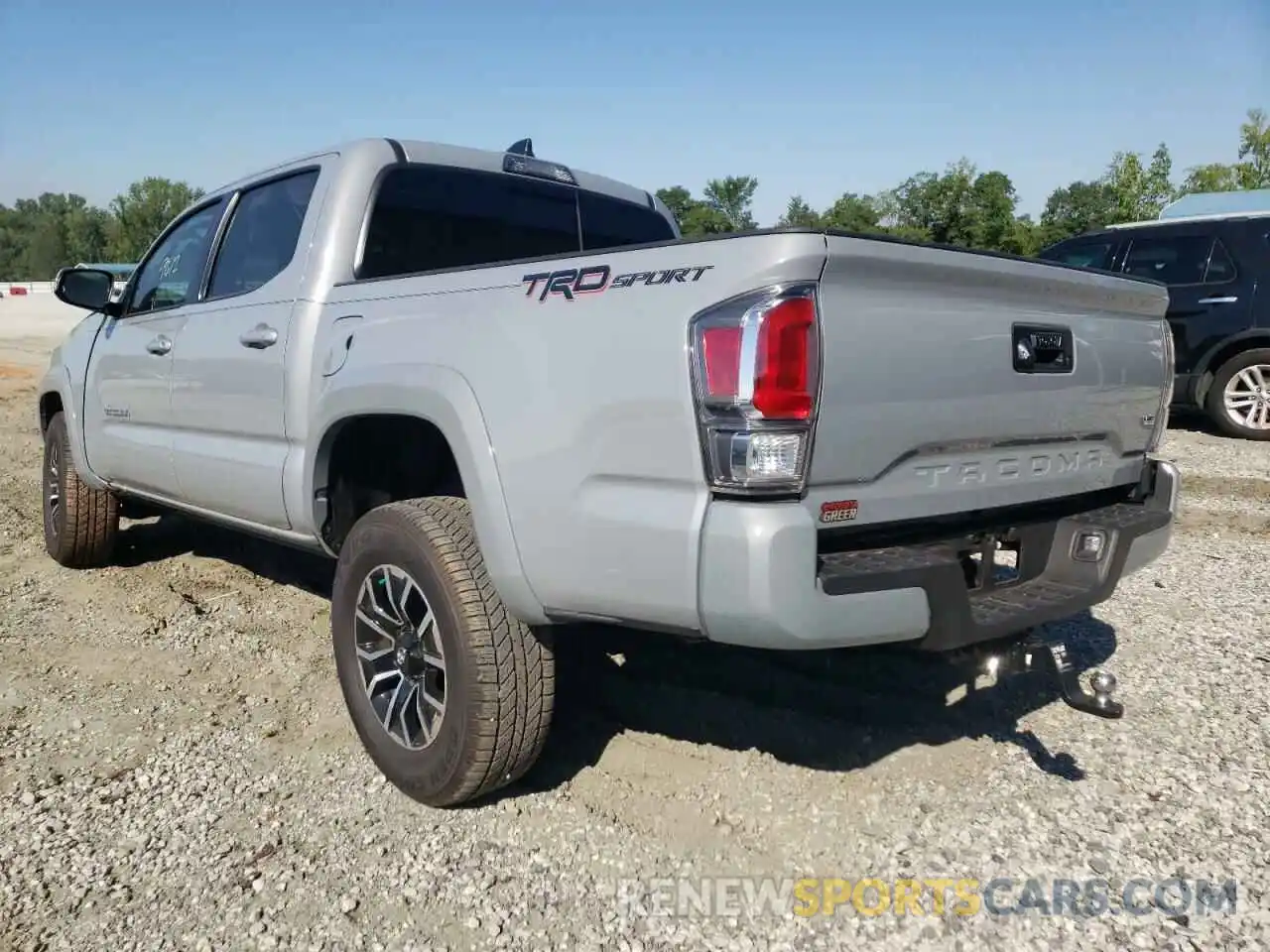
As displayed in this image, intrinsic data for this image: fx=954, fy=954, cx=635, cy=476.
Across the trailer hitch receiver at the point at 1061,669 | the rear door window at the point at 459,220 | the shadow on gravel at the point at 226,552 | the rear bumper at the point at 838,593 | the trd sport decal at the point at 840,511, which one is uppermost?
the rear door window at the point at 459,220

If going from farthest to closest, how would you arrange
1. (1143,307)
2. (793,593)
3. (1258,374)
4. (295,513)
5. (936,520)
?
(1258,374) < (295,513) < (1143,307) < (936,520) < (793,593)

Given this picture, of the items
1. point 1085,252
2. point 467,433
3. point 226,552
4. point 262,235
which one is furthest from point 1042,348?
point 1085,252

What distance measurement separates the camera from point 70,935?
7.14 ft

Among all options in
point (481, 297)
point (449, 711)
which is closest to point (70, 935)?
point (449, 711)

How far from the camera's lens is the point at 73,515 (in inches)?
191

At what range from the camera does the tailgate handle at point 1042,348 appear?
2422 mm

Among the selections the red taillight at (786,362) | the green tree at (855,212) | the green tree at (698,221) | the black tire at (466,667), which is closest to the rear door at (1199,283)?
the green tree at (698,221)

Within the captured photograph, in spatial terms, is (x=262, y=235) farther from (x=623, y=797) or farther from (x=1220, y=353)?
(x=1220, y=353)

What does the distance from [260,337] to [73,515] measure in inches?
89.2

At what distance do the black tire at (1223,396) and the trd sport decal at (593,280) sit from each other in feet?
26.3

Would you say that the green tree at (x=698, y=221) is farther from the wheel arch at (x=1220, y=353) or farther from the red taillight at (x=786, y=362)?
the wheel arch at (x=1220, y=353)

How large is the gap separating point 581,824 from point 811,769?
742 mm

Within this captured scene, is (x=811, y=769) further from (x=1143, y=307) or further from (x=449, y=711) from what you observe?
(x=1143, y=307)

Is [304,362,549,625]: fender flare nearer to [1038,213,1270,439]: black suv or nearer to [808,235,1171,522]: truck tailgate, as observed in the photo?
[808,235,1171,522]: truck tailgate
